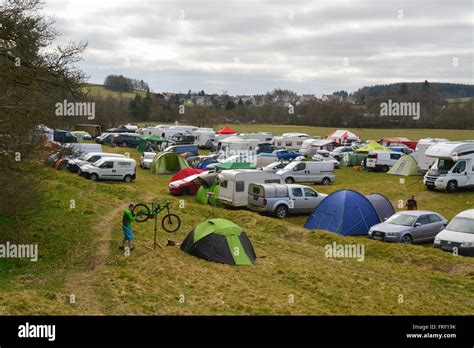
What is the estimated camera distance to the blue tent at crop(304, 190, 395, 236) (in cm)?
2083

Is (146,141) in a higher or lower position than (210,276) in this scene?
higher

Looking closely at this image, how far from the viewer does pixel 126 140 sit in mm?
56250

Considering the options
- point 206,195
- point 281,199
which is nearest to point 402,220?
point 281,199

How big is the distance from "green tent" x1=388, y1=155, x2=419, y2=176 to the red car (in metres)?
17.3

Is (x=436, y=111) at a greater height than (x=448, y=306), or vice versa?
(x=436, y=111)

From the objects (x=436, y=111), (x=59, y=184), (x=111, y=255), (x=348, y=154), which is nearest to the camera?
(x=111, y=255)

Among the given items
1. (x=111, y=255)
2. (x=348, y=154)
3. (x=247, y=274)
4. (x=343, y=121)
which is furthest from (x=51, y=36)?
(x=343, y=121)

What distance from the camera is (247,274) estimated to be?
13750 mm

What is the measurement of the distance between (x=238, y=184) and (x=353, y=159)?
71.4ft

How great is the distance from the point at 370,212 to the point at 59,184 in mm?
16019

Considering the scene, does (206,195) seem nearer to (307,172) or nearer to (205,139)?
(307,172)

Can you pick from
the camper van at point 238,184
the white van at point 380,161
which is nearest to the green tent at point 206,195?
the camper van at point 238,184

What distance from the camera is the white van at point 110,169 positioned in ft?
103
